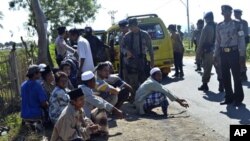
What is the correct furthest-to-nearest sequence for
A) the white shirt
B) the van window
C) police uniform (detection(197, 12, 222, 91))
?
1. the van window
2. police uniform (detection(197, 12, 222, 91))
3. the white shirt

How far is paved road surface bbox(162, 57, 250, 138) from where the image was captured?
7.41 m

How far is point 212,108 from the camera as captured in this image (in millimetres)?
8789

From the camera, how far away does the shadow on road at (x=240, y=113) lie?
24.5 ft

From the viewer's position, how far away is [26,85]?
7031mm

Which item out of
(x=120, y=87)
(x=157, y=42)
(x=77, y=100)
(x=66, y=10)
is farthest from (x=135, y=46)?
(x=66, y=10)

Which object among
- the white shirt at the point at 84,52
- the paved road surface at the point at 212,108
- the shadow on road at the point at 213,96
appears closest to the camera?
the paved road surface at the point at 212,108

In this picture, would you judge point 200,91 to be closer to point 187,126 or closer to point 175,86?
point 175,86

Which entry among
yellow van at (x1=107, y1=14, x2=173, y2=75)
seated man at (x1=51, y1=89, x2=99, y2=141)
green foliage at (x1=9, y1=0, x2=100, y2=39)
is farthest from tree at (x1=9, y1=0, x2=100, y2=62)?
seated man at (x1=51, y1=89, x2=99, y2=141)

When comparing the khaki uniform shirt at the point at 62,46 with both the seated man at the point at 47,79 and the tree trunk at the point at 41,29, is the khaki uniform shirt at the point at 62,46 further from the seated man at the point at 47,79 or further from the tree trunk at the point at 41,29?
the seated man at the point at 47,79

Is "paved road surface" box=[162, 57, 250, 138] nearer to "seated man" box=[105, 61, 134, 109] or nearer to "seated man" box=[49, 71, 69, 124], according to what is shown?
"seated man" box=[105, 61, 134, 109]

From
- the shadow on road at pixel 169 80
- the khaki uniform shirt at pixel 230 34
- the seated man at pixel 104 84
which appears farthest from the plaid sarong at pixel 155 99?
the shadow on road at pixel 169 80

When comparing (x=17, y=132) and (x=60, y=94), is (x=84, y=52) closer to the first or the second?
(x=17, y=132)

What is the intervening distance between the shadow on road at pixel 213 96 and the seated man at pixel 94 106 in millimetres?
3536

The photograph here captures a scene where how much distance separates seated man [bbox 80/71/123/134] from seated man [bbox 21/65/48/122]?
24.9 inches
